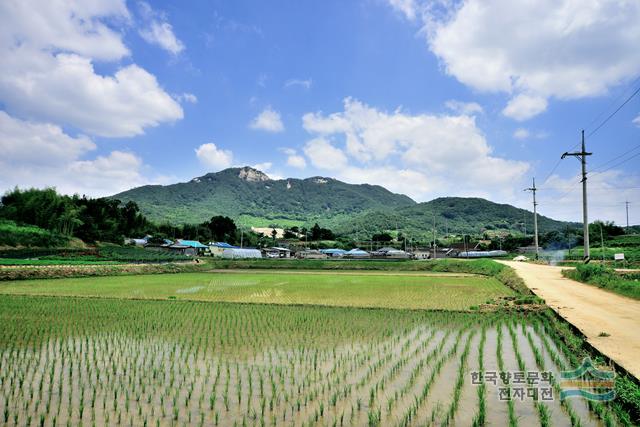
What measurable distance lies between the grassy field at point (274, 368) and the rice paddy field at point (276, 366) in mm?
27

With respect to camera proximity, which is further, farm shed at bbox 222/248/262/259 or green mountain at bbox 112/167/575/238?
green mountain at bbox 112/167/575/238

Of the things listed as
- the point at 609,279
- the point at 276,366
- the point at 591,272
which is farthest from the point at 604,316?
the point at 591,272

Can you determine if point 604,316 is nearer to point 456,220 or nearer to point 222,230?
point 222,230

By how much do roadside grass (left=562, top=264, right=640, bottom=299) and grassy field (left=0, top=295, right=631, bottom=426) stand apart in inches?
193

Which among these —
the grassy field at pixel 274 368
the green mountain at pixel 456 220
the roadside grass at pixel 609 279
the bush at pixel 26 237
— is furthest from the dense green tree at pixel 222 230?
the grassy field at pixel 274 368

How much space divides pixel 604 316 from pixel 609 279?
8.64 m

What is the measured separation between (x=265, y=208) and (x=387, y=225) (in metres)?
67.8

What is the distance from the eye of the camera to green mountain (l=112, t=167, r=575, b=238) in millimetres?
132125

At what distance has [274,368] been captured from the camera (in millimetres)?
7098

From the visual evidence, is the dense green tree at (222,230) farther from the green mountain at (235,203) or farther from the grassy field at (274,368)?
the grassy field at (274,368)

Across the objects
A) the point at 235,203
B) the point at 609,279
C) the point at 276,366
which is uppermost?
the point at 235,203

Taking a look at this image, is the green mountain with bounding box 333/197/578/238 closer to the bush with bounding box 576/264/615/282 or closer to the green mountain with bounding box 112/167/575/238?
the green mountain with bounding box 112/167/575/238

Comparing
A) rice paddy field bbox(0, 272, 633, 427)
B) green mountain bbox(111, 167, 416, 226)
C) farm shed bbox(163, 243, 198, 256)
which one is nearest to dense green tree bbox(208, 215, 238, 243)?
farm shed bbox(163, 243, 198, 256)

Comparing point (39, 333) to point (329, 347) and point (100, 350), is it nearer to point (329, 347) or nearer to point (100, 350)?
point (100, 350)
